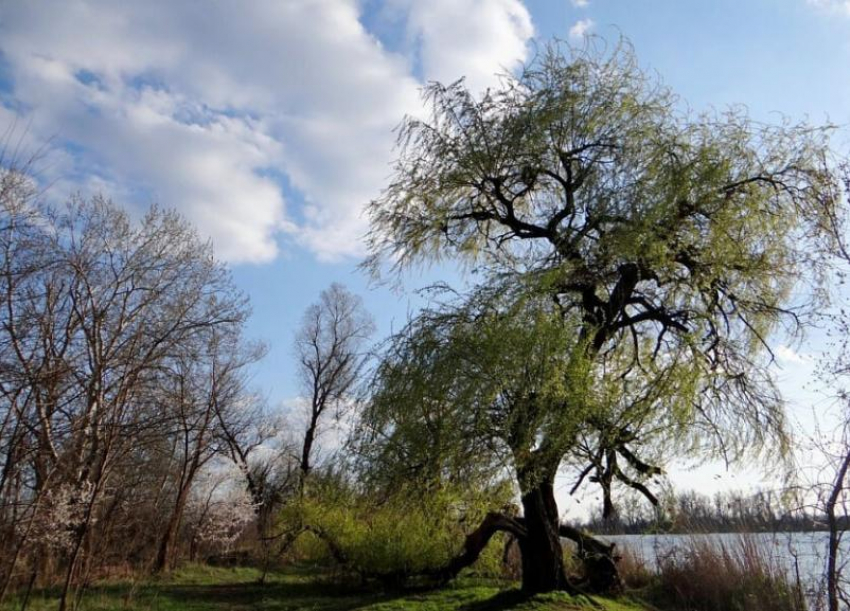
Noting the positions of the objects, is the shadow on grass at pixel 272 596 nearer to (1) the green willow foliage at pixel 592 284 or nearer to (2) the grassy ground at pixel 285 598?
(2) the grassy ground at pixel 285 598

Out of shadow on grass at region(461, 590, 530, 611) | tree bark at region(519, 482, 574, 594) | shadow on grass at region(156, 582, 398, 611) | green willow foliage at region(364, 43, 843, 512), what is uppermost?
green willow foliage at region(364, 43, 843, 512)

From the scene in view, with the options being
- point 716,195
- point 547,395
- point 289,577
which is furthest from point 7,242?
point 289,577

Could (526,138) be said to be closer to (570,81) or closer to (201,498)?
(570,81)

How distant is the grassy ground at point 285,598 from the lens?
30.6 ft

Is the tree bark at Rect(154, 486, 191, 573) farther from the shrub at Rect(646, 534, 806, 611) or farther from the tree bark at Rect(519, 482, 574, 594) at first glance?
the shrub at Rect(646, 534, 806, 611)

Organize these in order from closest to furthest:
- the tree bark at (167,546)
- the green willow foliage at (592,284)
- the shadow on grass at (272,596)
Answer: the green willow foliage at (592,284) → the shadow on grass at (272,596) → the tree bark at (167,546)

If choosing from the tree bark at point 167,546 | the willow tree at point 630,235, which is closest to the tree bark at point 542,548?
the willow tree at point 630,235

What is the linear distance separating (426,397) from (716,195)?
4702 millimetres

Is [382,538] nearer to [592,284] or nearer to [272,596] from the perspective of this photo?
[272,596]

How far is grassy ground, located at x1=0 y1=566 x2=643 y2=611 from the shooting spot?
30.6 feet

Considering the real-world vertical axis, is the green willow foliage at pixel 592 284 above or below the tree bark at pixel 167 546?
above

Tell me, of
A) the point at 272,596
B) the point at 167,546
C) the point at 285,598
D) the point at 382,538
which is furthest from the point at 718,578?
the point at 167,546

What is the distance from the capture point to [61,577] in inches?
535

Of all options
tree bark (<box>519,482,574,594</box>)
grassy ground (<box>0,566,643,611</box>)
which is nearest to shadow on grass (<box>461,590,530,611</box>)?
grassy ground (<box>0,566,643,611</box>)
